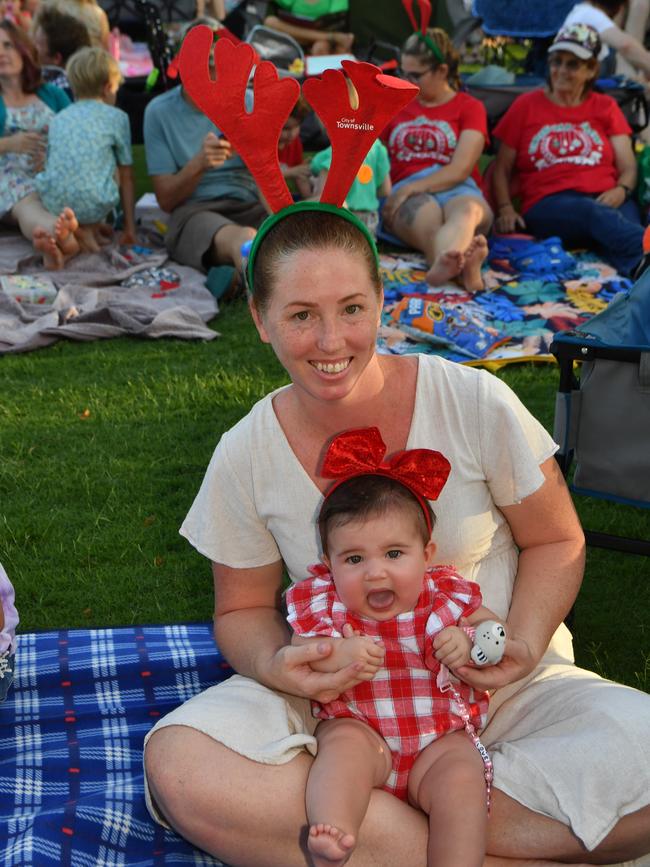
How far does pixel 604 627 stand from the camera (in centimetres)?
331

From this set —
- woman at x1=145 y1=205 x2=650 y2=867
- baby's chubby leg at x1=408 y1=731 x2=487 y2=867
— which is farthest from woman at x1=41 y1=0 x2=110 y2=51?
baby's chubby leg at x1=408 y1=731 x2=487 y2=867

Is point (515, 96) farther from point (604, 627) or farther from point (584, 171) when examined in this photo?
point (604, 627)

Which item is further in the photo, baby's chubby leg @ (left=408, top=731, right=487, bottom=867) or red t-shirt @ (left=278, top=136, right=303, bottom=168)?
red t-shirt @ (left=278, top=136, right=303, bottom=168)

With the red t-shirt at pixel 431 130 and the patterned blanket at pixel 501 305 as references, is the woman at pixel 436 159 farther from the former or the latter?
the patterned blanket at pixel 501 305

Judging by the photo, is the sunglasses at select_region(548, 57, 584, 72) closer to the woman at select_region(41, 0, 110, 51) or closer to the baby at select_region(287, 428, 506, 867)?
the woman at select_region(41, 0, 110, 51)

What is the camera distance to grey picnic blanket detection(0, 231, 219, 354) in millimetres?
5707

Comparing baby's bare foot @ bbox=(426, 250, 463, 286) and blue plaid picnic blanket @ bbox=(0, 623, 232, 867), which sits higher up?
blue plaid picnic blanket @ bbox=(0, 623, 232, 867)

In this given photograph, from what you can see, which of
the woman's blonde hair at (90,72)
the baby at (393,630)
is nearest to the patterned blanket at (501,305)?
the woman's blonde hair at (90,72)

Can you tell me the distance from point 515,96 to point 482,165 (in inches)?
57.3

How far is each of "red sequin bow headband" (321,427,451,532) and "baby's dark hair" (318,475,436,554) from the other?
0.05 ft

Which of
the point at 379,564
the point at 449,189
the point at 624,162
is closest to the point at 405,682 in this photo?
the point at 379,564

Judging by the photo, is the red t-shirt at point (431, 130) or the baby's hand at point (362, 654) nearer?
the baby's hand at point (362, 654)

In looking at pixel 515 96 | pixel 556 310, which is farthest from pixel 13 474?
pixel 515 96

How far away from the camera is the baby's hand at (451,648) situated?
2.15 m
